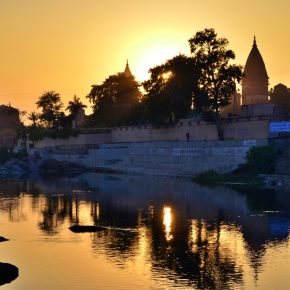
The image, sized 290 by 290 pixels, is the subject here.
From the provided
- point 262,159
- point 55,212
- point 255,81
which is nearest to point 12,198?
point 55,212

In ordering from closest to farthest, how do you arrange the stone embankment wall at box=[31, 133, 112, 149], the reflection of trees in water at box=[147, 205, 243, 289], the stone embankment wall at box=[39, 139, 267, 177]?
the reflection of trees in water at box=[147, 205, 243, 289]
the stone embankment wall at box=[39, 139, 267, 177]
the stone embankment wall at box=[31, 133, 112, 149]

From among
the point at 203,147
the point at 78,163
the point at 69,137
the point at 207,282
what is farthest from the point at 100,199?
the point at 69,137

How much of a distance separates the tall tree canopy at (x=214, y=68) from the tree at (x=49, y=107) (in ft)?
135

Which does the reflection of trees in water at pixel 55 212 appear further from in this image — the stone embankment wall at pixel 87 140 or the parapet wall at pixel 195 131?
the stone embankment wall at pixel 87 140

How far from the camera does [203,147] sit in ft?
243

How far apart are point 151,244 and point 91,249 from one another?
3535 mm

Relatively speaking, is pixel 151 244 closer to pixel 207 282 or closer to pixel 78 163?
pixel 207 282

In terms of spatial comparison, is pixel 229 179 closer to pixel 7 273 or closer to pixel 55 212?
pixel 55 212

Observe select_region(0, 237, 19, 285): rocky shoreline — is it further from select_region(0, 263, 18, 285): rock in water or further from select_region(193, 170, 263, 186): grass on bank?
select_region(193, 170, 263, 186): grass on bank

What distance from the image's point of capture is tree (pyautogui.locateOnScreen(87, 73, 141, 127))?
11375cm

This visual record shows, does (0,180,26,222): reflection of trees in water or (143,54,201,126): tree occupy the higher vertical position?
(143,54,201,126): tree

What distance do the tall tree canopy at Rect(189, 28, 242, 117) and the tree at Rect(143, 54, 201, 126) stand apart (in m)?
1.23

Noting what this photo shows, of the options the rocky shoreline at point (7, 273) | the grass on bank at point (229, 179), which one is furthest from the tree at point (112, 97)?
the rocky shoreline at point (7, 273)

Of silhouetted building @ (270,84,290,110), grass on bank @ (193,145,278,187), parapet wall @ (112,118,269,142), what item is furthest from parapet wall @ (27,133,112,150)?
grass on bank @ (193,145,278,187)
